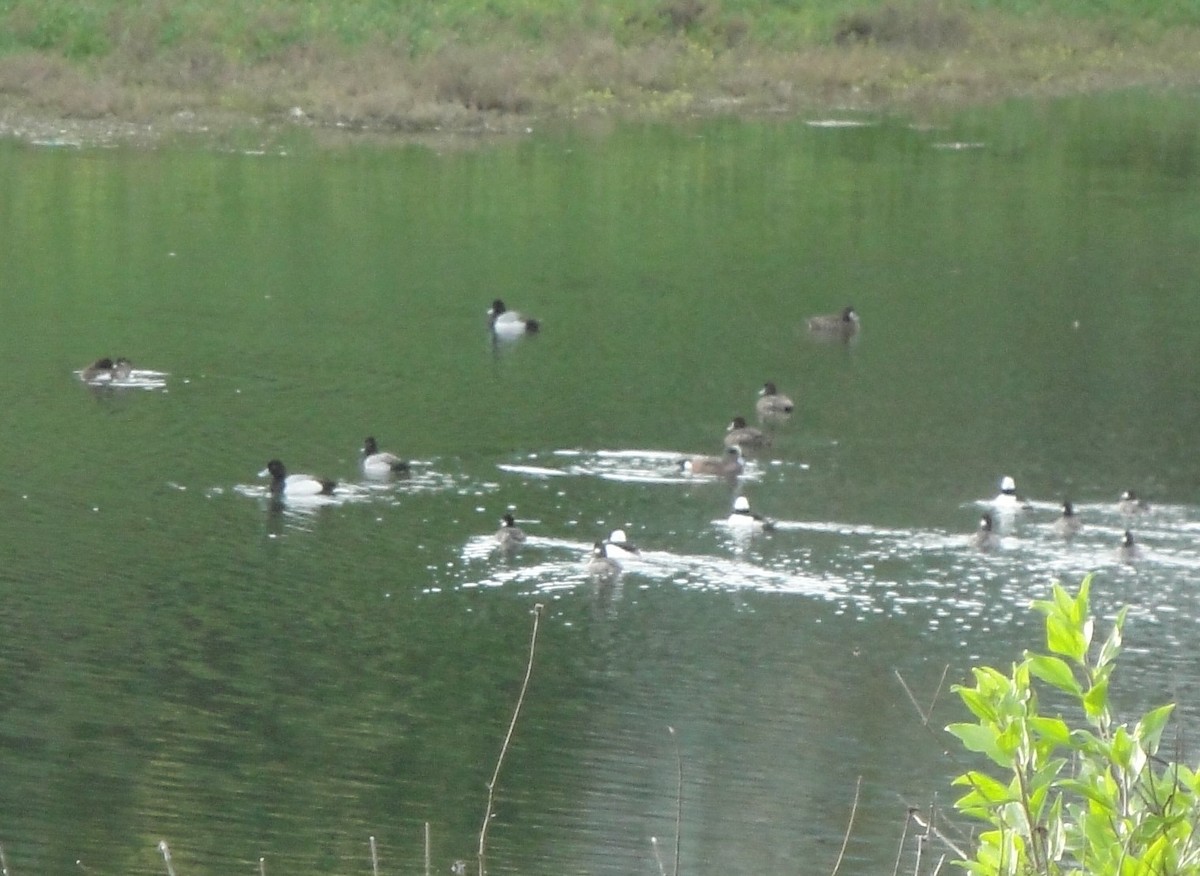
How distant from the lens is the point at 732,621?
58.5ft

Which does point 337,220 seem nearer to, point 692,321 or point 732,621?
point 692,321

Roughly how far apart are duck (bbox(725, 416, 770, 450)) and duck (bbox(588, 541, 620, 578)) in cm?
530

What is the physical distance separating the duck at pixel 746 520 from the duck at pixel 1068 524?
2898 millimetres

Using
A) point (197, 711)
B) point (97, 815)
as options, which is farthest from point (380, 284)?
point (97, 815)

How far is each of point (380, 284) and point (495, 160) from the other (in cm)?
1500

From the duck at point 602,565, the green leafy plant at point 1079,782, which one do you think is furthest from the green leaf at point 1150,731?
the duck at point 602,565

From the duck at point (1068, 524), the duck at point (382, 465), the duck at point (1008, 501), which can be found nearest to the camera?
the duck at point (1068, 524)

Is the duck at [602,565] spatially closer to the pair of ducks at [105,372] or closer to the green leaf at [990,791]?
the pair of ducks at [105,372]

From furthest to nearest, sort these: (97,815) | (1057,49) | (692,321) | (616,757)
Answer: (1057,49) → (692,321) → (616,757) → (97,815)

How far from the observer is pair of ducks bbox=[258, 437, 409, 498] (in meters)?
21.8

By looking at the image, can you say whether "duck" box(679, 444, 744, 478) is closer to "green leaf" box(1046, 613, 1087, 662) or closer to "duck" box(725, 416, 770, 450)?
"duck" box(725, 416, 770, 450)

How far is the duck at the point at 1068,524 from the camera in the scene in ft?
66.7

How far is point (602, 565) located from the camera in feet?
62.5

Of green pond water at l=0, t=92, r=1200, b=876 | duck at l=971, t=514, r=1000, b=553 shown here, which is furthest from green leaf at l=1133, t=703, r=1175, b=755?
duck at l=971, t=514, r=1000, b=553
